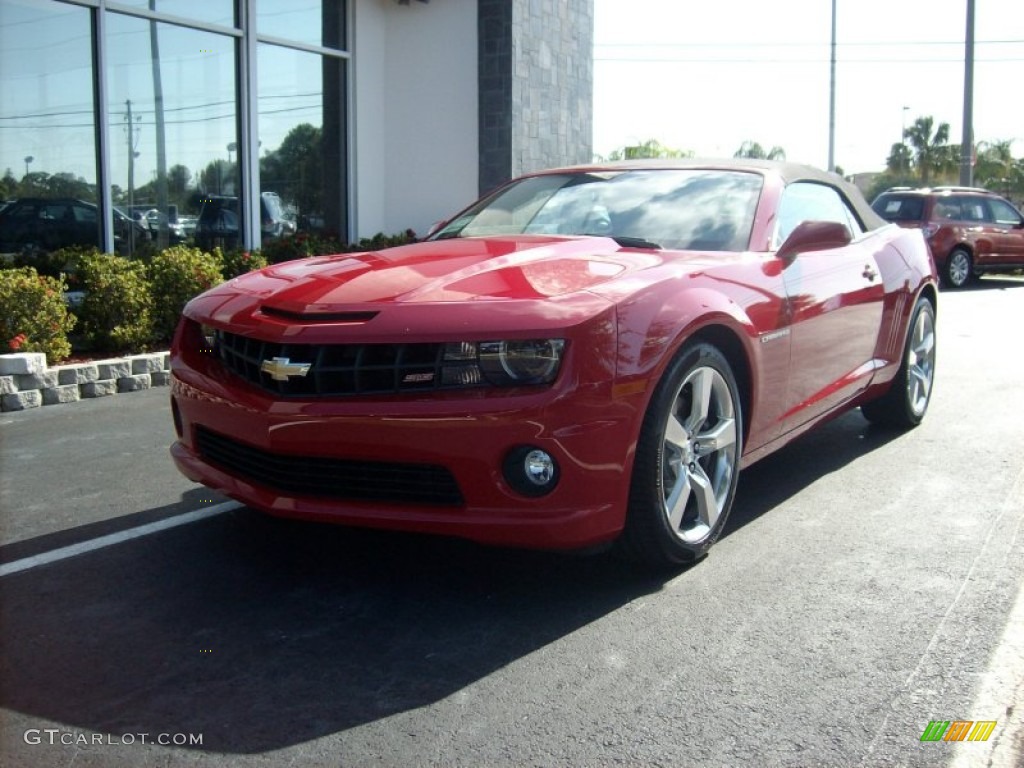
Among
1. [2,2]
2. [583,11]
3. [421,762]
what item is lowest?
[421,762]

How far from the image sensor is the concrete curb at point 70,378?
662 cm

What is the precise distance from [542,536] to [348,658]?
0.66 meters

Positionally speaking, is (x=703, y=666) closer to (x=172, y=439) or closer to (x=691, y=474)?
(x=691, y=474)

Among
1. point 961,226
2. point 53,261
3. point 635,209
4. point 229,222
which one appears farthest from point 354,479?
point 961,226

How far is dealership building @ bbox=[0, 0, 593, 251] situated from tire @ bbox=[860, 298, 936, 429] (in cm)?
733

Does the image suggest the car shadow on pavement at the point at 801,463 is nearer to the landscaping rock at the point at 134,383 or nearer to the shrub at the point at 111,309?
the landscaping rock at the point at 134,383

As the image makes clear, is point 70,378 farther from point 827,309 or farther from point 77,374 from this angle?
point 827,309

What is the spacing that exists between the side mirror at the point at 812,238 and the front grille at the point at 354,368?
1831 millimetres

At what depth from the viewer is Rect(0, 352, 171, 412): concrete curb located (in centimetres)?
662

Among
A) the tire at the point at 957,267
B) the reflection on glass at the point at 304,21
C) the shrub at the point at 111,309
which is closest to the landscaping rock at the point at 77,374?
the shrub at the point at 111,309

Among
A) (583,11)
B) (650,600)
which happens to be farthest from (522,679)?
(583,11)

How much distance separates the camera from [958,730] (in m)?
2.65

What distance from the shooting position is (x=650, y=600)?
346 centimetres

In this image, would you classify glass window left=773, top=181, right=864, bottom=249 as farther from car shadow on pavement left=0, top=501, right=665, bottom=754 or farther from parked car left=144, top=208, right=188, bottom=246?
parked car left=144, top=208, right=188, bottom=246
